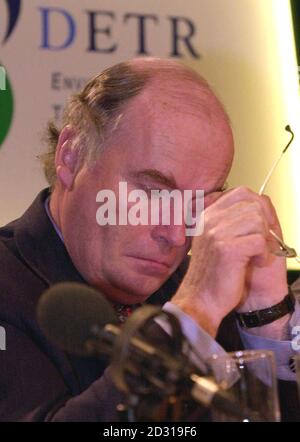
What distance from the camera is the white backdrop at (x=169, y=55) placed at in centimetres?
203

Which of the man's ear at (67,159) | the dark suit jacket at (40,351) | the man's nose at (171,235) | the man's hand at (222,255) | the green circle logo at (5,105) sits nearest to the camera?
the dark suit jacket at (40,351)

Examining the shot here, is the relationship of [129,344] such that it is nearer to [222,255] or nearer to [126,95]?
[222,255]

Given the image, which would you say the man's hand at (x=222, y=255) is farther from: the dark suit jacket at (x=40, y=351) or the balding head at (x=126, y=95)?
the balding head at (x=126, y=95)

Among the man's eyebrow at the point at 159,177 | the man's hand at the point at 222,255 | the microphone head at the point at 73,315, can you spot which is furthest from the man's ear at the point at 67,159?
the microphone head at the point at 73,315

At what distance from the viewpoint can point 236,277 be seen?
108 centimetres

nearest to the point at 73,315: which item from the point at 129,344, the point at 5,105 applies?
the point at 129,344

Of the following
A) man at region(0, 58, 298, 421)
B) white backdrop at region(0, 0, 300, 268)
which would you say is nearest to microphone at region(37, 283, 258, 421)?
man at region(0, 58, 298, 421)

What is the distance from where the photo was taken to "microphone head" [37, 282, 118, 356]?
2.42 ft

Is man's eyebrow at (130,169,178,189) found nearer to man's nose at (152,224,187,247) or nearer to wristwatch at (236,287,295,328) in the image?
man's nose at (152,224,187,247)

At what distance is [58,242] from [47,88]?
0.80 metres

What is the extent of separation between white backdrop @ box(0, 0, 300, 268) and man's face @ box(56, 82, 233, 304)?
0.64 metres

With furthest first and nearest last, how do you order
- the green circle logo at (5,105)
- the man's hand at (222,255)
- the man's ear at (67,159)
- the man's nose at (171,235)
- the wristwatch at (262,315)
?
1. the green circle logo at (5,105)
2. the man's ear at (67,159)
3. the wristwatch at (262,315)
4. the man's nose at (171,235)
5. the man's hand at (222,255)

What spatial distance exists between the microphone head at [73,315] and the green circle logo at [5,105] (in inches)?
51.3

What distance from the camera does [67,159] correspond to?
1.48m
